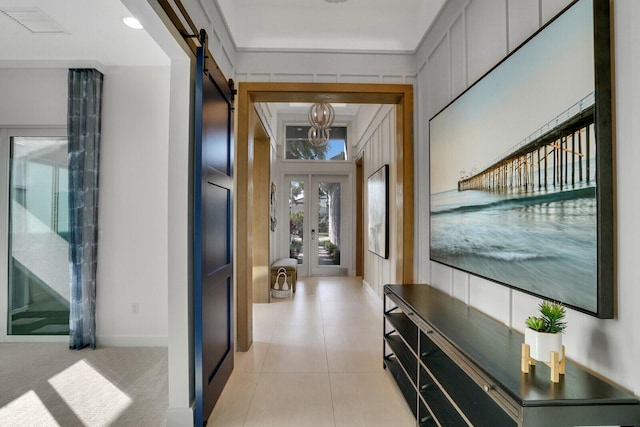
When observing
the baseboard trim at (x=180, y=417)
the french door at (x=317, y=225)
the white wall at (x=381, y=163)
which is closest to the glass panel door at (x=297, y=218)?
the french door at (x=317, y=225)

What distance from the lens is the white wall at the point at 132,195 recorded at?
3266 mm

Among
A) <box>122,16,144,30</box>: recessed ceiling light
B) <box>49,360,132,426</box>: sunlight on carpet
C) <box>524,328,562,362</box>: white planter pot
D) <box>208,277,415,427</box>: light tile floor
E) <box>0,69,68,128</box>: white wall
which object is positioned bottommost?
<box>49,360,132,426</box>: sunlight on carpet

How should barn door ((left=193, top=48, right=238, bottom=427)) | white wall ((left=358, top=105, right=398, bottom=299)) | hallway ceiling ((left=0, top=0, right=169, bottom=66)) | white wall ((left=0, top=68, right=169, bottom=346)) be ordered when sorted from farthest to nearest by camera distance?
white wall ((left=358, top=105, right=398, bottom=299)), white wall ((left=0, top=68, right=169, bottom=346)), hallway ceiling ((left=0, top=0, right=169, bottom=66)), barn door ((left=193, top=48, right=238, bottom=427))

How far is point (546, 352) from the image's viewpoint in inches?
46.6

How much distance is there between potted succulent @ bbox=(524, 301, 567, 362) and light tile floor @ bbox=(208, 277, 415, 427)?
121 cm

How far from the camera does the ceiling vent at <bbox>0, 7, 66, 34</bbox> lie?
98.0 inches

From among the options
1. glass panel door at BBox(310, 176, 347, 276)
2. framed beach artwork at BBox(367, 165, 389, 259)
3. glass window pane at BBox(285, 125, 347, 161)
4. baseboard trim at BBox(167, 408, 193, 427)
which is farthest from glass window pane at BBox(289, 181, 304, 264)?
baseboard trim at BBox(167, 408, 193, 427)

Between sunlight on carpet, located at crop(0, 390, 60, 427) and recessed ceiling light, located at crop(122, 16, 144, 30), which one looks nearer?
sunlight on carpet, located at crop(0, 390, 60, 427)

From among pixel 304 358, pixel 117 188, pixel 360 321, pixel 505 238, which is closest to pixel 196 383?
pixel 304 358

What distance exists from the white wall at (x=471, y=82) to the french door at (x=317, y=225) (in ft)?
14.4

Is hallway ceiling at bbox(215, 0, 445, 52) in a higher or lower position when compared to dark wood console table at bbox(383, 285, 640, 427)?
higher

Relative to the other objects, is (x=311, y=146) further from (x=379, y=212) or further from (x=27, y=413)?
(x=27, y=413)

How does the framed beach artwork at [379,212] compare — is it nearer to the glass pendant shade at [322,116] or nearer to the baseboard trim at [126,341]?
the glass pendant shade at [322,116]

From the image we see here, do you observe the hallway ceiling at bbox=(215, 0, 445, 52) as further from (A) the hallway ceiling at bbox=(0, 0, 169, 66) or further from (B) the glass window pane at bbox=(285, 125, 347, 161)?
(B) the glass window pane at bbox=(285, 125, 347, 161)
